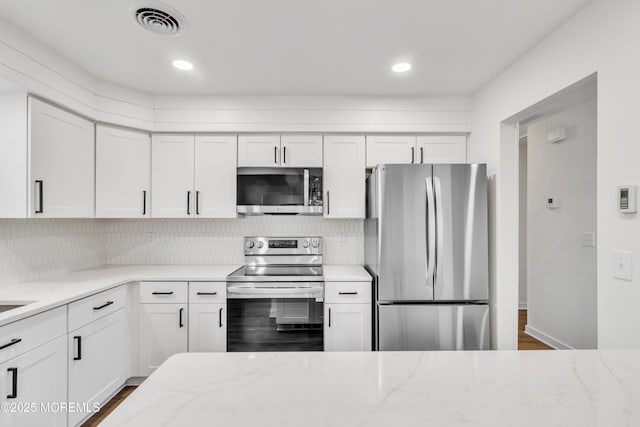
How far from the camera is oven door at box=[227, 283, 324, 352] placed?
262 centimetres

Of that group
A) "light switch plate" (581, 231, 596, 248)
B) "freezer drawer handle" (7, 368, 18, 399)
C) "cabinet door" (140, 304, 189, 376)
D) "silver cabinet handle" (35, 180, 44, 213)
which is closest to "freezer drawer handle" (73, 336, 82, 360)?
"freezer drawer handle" (7, 368, 18, 399)

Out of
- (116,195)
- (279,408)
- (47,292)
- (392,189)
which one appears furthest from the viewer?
(116,195)

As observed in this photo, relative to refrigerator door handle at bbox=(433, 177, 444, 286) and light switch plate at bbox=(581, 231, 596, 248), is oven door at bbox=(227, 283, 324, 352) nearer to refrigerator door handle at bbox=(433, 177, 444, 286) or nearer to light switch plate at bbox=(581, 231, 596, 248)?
refrigerator door handle at bbox=(433, 177, 444, 286)

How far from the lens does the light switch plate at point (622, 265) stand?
146cm

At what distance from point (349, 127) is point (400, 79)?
1.94 ft

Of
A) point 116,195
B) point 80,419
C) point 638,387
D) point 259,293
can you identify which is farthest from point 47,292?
point 638,387

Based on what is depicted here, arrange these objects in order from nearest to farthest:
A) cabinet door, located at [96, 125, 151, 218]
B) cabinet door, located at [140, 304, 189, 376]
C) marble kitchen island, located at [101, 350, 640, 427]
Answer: marble kitchen island, located at [101, 350, 640, 427] → cabinet door, located at [140, 304, 189, 376] → cabinet door, located at [96, 125, 151, 218]

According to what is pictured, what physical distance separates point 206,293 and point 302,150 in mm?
1473

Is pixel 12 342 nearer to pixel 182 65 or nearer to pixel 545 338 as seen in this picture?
pixel 182 65

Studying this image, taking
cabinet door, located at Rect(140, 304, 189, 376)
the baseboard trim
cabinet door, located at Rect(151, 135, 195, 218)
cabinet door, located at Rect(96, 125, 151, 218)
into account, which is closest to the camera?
cabinet door, located at Rect(140, 304, 189, 376)

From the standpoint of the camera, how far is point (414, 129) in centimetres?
296

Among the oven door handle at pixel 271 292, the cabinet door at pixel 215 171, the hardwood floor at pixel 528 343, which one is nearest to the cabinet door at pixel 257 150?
the cabinet door at pixel 215 171

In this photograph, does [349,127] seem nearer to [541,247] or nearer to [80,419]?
[541,247]

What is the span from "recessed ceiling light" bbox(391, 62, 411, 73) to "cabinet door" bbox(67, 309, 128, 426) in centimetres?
269
